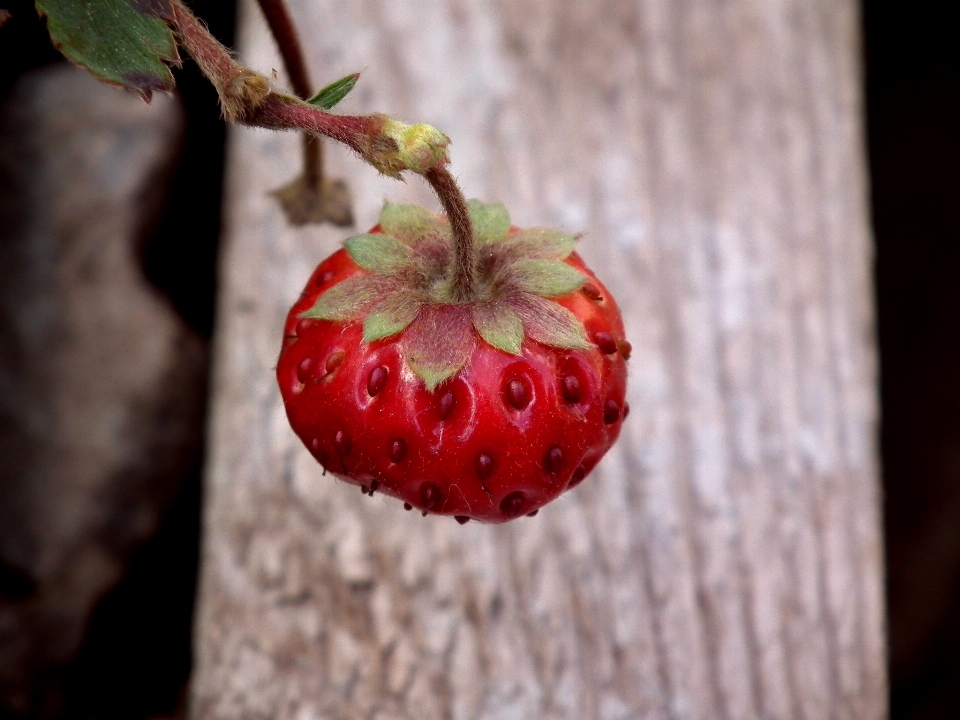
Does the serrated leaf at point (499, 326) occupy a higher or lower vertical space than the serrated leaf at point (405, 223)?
lower

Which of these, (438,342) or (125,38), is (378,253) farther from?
(125,38)

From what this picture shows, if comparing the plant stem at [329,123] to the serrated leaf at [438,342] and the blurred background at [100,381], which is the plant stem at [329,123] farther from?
the blurred background at [100,381]

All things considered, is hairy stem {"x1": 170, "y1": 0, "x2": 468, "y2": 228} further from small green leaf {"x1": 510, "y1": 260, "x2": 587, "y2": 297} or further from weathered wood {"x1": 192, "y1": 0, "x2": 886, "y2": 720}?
weathered wood {"x1": 192, "y1": 0, "x2": 886, "y2": 720}

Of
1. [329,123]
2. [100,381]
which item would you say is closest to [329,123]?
[329,123]

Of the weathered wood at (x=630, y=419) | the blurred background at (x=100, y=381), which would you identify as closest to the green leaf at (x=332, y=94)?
the weathered wood at (x=630, y=419)

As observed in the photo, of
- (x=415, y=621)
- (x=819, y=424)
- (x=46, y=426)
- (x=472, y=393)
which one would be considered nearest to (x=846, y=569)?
(x=819, y=424)

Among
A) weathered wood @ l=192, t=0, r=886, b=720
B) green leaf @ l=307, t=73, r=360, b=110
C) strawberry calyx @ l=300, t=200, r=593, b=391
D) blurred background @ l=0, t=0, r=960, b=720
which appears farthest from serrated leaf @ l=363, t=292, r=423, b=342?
blurred background @ l=0, t=0, r=960, b=720
